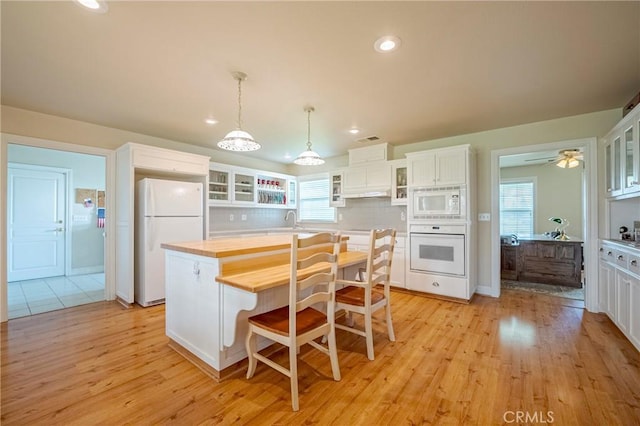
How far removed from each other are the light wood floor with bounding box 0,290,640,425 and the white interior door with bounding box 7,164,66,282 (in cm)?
271

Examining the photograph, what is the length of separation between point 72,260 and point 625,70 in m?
8.34

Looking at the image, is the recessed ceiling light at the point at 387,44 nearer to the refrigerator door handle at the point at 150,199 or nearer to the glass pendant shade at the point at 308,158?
the glass pendant shade at the point at 308,158

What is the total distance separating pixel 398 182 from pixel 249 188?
2.78 metres

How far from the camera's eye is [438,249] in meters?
3.88

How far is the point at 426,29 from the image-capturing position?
1818mm

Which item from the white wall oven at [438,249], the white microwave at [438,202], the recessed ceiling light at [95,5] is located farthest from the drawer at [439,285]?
the recessed ceiling light at [95,5]

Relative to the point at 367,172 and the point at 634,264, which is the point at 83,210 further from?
the point at 634,264

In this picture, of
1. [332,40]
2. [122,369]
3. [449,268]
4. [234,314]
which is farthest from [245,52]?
[449,268]

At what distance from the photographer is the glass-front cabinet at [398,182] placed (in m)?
4.47

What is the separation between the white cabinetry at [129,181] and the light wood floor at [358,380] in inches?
30.9

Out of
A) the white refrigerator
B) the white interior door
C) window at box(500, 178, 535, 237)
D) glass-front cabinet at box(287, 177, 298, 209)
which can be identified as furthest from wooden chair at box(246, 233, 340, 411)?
→ window at box(500, 178, 535, 237)

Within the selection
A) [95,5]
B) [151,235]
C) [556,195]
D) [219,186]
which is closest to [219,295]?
[95,5]

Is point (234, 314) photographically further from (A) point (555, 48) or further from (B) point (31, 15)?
(A) point (555, 48)

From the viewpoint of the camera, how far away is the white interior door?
477 centimetres
